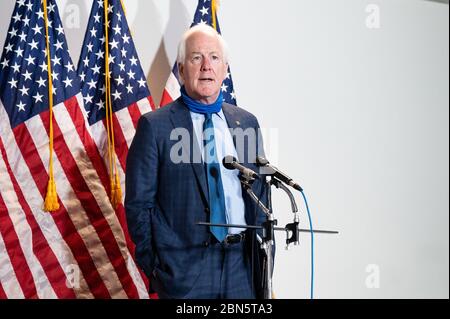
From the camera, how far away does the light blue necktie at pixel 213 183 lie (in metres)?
2.45

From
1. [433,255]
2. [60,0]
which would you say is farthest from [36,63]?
[433,255]

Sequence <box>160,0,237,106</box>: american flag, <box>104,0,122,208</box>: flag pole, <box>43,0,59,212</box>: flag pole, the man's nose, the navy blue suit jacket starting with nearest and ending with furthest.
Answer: the navy blue suit jacket < the man's nose < <box>43,0,59,212</box>: flag pole < <box>104,0,122,208</box>: flag pole < <box>160,0,237,106</box>: american flag

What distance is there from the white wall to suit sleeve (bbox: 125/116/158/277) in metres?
0.92

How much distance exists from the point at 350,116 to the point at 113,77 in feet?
5.46

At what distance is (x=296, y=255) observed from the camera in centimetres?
383

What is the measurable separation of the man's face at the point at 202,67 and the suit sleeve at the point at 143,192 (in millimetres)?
252

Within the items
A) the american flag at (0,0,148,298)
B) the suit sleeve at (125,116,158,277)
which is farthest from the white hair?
the american flag at (0,0,148,298)

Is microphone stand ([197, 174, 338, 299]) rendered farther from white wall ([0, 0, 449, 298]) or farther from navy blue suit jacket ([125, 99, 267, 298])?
white wall ([0, 0, 449, 298])

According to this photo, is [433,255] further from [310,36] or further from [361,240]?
[310,36]

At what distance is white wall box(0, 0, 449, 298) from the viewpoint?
3.64m

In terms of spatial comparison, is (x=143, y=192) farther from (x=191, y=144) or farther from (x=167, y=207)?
(x=191, y=144)

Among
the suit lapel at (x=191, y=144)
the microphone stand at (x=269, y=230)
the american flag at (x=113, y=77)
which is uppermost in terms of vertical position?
the american flag at (x=113, y=77)

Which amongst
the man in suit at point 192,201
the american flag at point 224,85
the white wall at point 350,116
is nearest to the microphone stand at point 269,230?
the man in suit at point 192,201

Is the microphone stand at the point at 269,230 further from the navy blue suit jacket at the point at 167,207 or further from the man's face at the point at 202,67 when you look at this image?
the man's face at the point at 202,67
